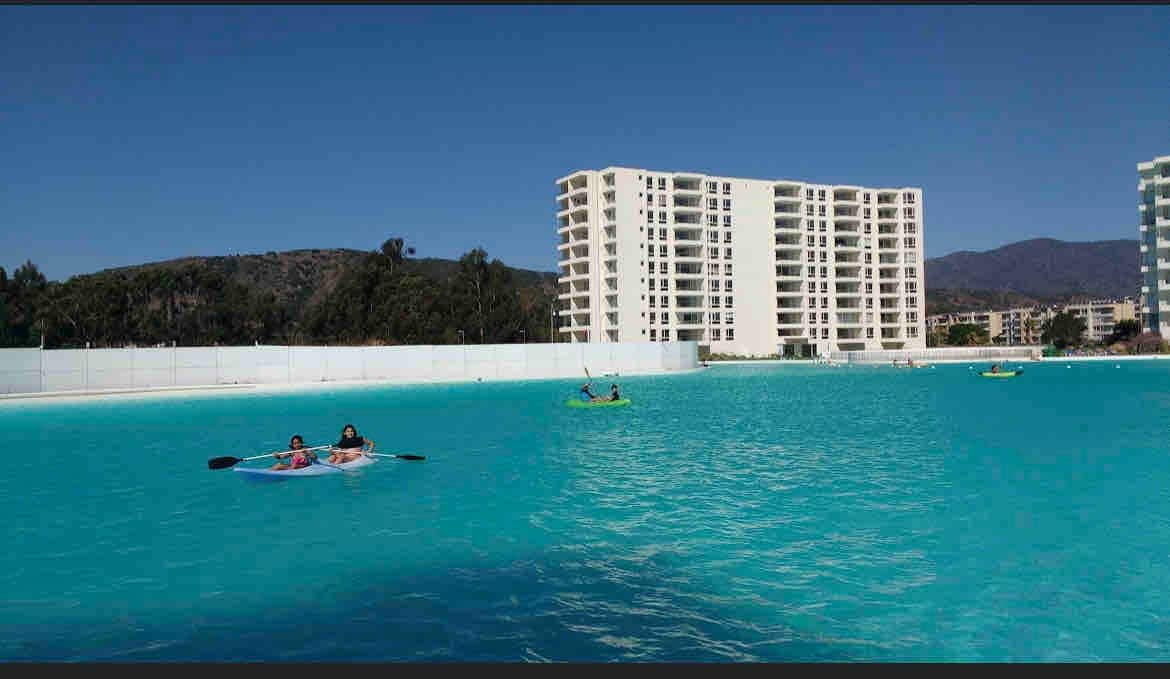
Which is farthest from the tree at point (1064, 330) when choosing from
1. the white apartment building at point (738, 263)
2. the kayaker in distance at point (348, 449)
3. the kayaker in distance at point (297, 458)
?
the kayaker in distance at point (297, 458)

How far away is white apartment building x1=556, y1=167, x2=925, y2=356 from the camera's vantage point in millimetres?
108938

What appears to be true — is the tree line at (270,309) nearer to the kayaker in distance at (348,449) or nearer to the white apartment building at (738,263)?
the white apartment building at (738,263)

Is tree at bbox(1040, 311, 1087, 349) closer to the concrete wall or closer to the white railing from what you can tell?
the white railing

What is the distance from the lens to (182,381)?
58969mm

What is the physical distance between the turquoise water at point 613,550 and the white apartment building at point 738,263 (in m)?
82.7

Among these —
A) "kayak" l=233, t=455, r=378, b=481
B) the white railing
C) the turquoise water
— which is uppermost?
the white railing

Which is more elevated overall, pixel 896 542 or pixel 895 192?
pixel 895 192

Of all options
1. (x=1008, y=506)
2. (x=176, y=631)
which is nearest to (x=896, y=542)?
(x=1008, y=506)

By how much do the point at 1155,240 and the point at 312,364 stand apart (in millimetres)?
106225

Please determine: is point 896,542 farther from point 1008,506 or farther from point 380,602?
point 380,602

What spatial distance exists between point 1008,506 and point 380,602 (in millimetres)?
11173

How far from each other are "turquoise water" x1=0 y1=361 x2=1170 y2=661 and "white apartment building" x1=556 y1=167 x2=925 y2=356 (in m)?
82.7

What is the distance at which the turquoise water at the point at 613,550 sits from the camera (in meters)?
8.84

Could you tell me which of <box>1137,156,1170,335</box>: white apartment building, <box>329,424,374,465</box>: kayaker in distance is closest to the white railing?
<box>1137,156,1170,335</box>: white apartment building
